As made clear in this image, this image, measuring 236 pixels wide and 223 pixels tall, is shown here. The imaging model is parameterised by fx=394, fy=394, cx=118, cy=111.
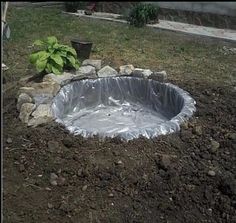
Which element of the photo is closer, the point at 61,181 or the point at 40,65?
the point at 61,181

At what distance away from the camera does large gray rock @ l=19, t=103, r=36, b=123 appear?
4.14m

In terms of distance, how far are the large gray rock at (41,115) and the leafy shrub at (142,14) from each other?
4.32 meters

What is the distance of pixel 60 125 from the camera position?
13.2 feet

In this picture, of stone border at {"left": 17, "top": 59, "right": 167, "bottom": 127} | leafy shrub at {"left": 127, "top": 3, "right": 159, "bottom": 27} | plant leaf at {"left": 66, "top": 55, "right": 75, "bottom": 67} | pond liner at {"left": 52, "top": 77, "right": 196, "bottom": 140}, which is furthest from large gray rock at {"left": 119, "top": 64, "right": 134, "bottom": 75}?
leafy shrub at {"left": 127, "top": 3, "right": 159, "bottom": 27}

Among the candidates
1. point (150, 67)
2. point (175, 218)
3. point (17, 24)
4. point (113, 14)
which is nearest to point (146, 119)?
point (150, 67)

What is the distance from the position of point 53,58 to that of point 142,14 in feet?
11.7

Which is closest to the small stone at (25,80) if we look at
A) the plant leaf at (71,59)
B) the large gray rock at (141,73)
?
the plant leaf at (71,59)

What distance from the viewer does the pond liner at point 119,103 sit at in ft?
15.3

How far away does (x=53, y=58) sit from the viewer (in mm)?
4906

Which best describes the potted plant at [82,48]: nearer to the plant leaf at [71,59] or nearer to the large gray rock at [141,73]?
the plant leaf at [71,59]

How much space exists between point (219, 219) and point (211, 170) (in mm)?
605

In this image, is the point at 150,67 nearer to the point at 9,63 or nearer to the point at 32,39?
the point at 9,63

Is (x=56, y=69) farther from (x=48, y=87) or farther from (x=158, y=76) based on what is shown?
(x=158, y=76)

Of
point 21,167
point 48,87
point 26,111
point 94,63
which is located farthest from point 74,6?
point 21,167
